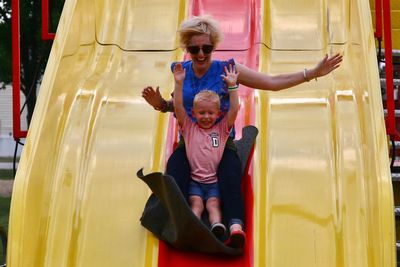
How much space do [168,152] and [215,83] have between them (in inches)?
28.3

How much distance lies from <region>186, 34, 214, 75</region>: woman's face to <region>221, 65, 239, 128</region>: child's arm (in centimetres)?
13

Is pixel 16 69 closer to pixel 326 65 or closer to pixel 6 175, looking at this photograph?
pixel 326 65

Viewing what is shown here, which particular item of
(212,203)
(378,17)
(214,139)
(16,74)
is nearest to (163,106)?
(214,139)

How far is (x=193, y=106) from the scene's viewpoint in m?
4.47

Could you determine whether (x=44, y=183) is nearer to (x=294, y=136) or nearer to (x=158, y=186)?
(x=158, y=186)

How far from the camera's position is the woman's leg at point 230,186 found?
4.32 meters

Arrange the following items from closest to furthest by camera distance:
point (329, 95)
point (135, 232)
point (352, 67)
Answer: point (135, 232) < point (329, 95) < point (352, 67)

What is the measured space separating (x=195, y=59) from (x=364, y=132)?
3.98 ft

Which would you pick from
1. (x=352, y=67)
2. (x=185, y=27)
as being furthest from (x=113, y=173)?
(x=352, y=67)

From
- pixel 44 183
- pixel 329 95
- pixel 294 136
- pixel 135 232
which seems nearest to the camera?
pixel 135 232

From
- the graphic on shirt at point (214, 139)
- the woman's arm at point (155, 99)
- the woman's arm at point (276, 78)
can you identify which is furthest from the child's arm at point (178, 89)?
the woman's arm at point (276, 78)

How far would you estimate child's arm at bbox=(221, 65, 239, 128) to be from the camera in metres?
4.36

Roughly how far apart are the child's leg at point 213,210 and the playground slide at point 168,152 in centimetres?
21

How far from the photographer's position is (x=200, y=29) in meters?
4.34
